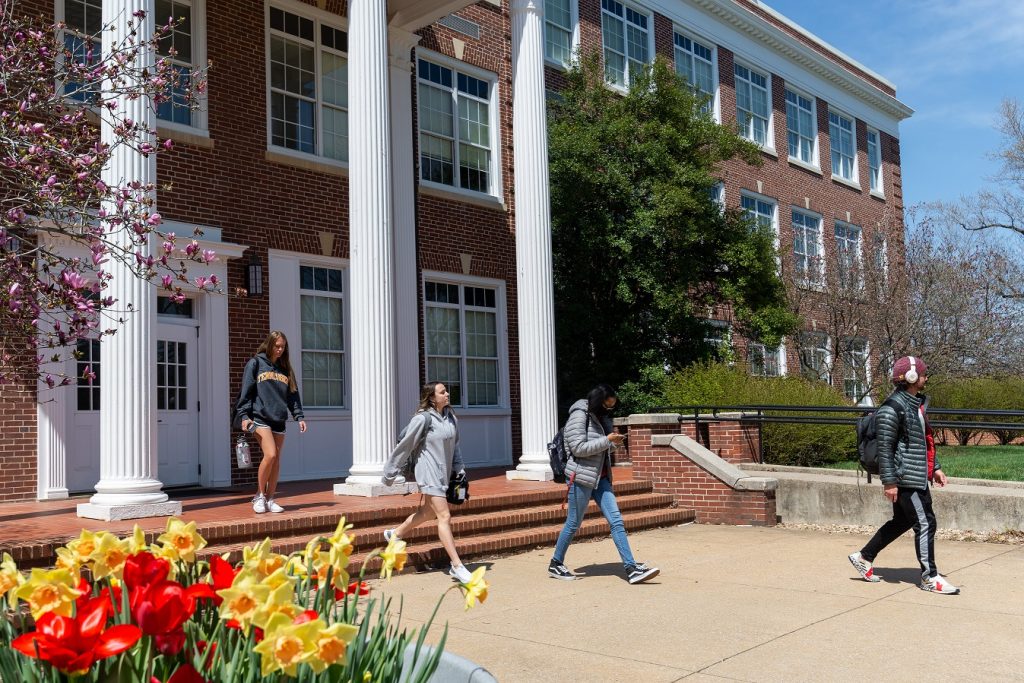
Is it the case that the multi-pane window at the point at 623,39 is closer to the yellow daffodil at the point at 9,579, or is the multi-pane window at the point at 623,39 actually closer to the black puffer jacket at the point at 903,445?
the black puffer jacket at the point at 903,445

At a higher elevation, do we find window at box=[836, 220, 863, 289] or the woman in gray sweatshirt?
window at box=[836, 220, 863, 289]

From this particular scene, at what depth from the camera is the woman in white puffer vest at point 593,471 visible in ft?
27.7

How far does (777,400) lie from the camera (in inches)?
643

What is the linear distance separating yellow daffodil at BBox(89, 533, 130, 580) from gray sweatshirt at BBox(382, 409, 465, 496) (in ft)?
19.5

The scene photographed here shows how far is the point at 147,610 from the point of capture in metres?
2.24

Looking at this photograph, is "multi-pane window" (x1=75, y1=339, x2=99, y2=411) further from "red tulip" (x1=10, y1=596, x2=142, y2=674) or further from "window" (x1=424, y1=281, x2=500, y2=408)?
"red tulip" (x1=10, y1=596, x2=142, y2=674)

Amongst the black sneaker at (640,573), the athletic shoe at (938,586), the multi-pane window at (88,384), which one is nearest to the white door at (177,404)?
the multi-pane window at (88,384)

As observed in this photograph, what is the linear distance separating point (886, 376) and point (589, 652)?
60.1 feet

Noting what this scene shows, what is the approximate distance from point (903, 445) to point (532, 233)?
22.7 ft

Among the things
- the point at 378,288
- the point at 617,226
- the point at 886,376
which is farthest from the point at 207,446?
the point at 886,376

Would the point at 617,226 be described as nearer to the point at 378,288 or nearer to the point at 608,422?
the point at 378,288

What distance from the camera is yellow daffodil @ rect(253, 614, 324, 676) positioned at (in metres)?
2.07

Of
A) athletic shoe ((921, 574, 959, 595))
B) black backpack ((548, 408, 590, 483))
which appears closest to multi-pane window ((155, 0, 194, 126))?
black backpack ((548, 408, 590, 483))

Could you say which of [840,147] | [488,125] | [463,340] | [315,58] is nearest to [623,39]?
[488,125]
